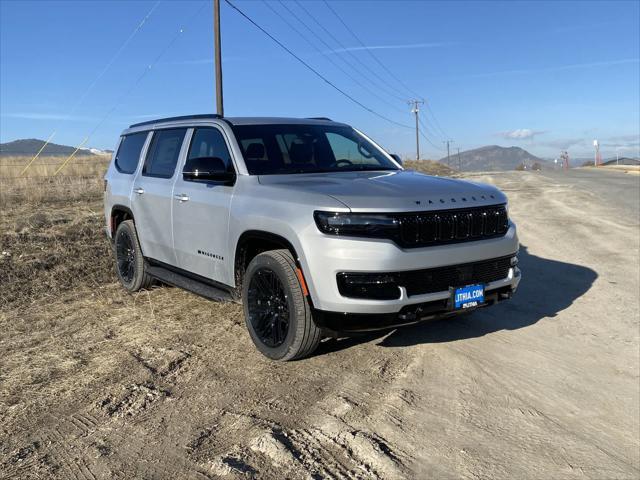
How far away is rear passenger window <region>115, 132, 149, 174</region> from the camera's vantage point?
21.9ft

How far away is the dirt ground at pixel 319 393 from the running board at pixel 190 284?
0.38 meters

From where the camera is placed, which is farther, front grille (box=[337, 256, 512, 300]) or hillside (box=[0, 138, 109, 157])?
hillside (box=[0, 138, 109, 157])

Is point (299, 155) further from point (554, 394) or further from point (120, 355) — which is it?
point (554, 394)

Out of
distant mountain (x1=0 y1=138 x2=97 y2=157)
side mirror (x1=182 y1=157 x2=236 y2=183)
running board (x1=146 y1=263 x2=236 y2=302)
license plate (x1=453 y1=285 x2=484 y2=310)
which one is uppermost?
distant mountain (x1=0 y1=138 x2=97 y2=157)

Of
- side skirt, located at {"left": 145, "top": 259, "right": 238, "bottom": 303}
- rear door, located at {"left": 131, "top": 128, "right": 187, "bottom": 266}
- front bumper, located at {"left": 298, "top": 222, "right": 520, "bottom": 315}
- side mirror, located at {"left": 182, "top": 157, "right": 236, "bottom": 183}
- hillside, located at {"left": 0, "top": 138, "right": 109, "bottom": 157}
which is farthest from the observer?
hillside, located at {"left": 0, "top": 138, "right": 109, "bottom": 157}

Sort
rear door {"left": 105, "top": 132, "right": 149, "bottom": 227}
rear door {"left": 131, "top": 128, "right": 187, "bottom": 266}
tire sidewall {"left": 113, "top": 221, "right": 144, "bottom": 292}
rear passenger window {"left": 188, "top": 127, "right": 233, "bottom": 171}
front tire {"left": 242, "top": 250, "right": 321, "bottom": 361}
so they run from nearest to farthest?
front tire {"left": 242, "top": 250, "right": 321, "bottom": 361}
rear passenger window {"left": 188, "top": 127, "right": 233, "bottom": 171}
rear door {"left": 131, "top": 128, "right": 187, "bottom": 266}
tire sidewall {"left": 113, "top": 221, "right": 144, "bottom": 292}
rear door {"left": 105, "top": 132, "right": 149, "bottom": 227}

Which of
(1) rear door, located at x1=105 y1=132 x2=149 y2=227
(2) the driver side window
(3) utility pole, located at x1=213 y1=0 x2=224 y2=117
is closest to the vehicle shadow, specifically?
(2) the driver side window

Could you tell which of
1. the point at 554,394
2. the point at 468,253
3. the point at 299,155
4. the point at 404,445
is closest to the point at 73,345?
the point at 299,155

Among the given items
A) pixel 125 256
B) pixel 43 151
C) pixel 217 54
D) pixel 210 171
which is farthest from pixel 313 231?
pixel 43 151

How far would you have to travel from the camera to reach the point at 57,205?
15.1 m

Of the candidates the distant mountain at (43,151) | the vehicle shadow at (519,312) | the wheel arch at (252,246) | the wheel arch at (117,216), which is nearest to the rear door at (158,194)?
the wheel arch at (117,216)

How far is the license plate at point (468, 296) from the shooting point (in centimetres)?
398

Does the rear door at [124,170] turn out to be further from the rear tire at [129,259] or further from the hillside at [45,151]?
the hillside at [45,151]

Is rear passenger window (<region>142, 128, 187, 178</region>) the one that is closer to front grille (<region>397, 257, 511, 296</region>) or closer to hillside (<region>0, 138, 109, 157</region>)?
front grille (<region>397, 257, 511, 296</region>)
